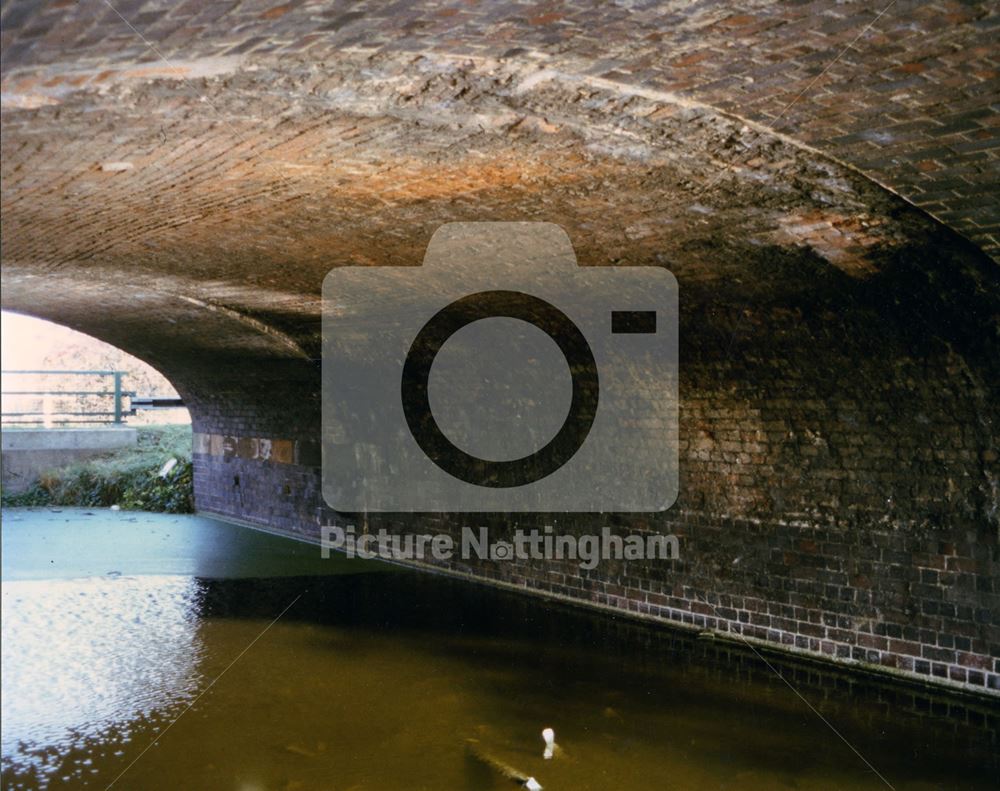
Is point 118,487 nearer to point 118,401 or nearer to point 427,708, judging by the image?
point 118,401

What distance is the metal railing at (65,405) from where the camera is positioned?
1829 cm

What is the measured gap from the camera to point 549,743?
5266 mm

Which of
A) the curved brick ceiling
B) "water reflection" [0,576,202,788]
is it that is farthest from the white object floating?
the curved brick ceiling

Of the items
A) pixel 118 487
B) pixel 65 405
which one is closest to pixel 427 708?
pixel 118 487

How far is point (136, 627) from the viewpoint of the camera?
7703mm

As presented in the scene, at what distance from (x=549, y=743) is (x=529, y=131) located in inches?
132

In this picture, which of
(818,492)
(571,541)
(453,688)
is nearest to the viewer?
(453,688)

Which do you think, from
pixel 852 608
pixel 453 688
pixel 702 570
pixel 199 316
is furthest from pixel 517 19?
pixel 199 316

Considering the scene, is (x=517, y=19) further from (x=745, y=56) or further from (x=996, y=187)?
(x=996, y=187)

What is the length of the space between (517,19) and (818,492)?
4.91 meters

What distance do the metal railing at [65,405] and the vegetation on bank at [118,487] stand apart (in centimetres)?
228

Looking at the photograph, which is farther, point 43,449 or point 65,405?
point 65,405

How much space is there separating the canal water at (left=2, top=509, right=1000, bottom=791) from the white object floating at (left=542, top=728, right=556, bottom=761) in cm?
5

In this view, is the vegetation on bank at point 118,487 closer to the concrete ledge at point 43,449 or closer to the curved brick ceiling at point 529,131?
the concrete ledge at point 43,449
